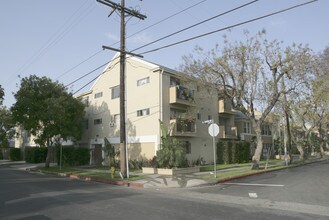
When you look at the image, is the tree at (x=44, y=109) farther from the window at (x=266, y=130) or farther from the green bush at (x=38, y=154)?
the window at (x=266, y=130)

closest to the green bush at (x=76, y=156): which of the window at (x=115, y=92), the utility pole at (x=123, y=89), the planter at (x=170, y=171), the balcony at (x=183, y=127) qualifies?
the window at (x=115, y=92)

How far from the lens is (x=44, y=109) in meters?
30.8

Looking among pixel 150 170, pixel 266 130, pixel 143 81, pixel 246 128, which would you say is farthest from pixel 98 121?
pixel 266 130

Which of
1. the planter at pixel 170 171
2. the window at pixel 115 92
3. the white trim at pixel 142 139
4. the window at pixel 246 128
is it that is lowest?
the planter at pixel 170 171

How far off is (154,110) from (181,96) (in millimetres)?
2852

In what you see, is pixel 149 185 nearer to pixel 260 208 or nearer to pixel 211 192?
pixel 211 192

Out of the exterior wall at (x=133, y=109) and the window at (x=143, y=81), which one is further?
the window at (x=143, y=81)

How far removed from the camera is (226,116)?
37.5 metres

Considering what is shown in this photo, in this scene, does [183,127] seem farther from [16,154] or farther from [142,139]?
[16,154]

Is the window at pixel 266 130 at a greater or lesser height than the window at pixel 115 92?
lesser

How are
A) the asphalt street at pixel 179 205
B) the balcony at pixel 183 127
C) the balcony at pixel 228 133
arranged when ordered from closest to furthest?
the asphalt street at pixel 179 205
the balcony at pixel 183 127
the balcony at pixel 228 133

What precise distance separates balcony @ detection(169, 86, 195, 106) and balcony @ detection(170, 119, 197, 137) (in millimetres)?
1670

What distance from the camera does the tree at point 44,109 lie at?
30516mm

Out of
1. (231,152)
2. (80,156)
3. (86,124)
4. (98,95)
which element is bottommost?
(80,156)
